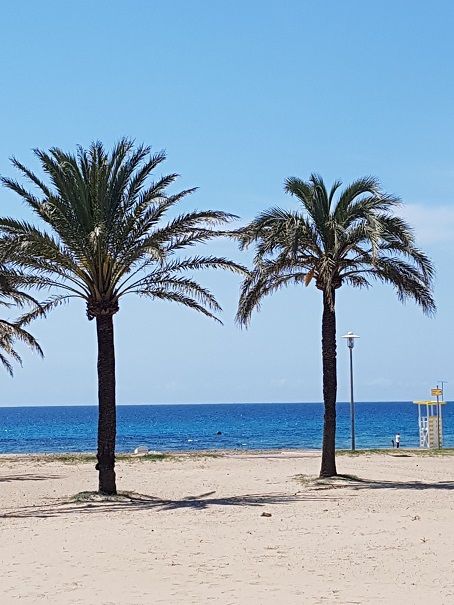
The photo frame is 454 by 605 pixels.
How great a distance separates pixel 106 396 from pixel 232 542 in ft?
25.5

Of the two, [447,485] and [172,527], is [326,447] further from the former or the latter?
[172,527]

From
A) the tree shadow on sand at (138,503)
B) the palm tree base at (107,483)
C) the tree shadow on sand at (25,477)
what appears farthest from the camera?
the tree shadow on sand at (25,477)

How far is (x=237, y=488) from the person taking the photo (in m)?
21.3

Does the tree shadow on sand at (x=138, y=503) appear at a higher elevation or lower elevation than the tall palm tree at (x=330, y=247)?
lower

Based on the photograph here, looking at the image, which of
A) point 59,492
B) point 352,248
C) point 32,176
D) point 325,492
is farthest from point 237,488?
point 32,176

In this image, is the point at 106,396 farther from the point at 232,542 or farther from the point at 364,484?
the point at 232,542

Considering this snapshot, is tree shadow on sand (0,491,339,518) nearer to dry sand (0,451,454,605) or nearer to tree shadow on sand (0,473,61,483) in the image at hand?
dry sand (0,451,454,605)

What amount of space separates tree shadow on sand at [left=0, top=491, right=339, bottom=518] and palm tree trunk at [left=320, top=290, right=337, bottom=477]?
3092mm

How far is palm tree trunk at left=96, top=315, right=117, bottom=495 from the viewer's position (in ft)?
65.3

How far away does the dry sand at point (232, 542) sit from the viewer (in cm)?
972

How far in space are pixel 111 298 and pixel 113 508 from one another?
4.71 metres

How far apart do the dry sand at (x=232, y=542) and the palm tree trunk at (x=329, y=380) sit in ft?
2.79

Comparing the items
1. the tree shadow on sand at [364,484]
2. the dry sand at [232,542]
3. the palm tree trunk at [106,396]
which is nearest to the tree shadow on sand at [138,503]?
the dry sand at [232,542]

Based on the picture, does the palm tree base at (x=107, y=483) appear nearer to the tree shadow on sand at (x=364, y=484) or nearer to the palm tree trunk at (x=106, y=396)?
the palm tree trunk at (x=106, y=396)
